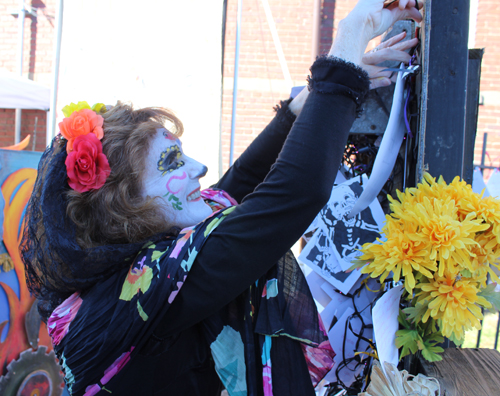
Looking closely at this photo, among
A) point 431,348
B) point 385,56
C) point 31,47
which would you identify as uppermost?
point 31,47

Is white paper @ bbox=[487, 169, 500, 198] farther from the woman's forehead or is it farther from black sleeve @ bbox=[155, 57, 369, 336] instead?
the woman's forehead

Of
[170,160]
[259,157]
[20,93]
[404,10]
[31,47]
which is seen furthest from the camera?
[31,47]

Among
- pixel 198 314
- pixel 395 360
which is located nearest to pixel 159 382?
pixel 198 314

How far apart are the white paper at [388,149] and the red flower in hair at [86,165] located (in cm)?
67

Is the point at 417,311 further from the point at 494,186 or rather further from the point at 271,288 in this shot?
the point at 494,186

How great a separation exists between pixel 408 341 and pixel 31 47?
7.47 m

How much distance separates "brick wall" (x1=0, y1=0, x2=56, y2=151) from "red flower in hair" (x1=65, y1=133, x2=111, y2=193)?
6.33 m

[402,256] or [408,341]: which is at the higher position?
[402,256]

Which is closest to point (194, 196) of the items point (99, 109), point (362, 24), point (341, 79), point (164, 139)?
point (164, 139)

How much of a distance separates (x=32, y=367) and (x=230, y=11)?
5.31 meters

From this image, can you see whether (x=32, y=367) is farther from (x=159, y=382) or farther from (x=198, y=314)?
(x=198, y=314)

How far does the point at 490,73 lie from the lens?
589 centimetres

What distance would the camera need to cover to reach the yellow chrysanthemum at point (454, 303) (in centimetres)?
Result: 72

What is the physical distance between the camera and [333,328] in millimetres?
1039
